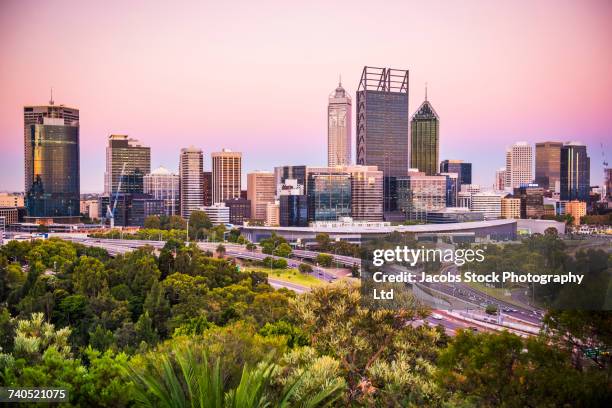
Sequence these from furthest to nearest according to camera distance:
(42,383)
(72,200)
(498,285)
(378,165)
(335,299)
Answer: (378,165), (72,200), (335,299), (498,285), (42,383)

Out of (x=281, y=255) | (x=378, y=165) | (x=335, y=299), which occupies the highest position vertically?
(x=378, y=165)

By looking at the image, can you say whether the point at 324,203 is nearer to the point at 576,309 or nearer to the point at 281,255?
the point at 281,255

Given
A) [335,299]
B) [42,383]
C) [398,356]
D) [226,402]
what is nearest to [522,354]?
[398,356]

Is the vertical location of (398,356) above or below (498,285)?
below

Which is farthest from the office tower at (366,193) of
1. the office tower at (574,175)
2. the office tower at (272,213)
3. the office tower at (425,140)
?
the office tower at (574,175)

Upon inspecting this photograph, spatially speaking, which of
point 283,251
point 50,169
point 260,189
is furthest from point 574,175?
point 50,169
